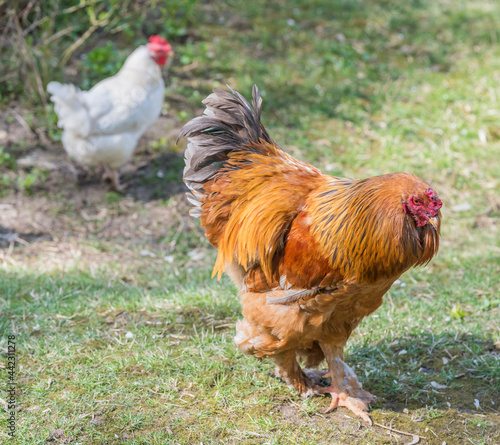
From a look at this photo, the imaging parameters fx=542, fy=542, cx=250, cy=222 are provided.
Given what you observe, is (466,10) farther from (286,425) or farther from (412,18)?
(286,425)

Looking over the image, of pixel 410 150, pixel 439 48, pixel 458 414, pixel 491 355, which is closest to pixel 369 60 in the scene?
pixel 439 48

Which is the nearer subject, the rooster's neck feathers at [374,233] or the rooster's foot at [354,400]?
the rooster's neck feathers at [374,233]

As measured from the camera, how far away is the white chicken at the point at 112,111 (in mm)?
6508

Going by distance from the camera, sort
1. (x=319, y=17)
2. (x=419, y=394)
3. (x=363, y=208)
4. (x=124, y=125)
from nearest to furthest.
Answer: (x=363, y=208) → (x=419, y=394) → (x=124, y=125) → (x=319, y=17)

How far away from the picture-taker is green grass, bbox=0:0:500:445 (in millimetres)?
3578

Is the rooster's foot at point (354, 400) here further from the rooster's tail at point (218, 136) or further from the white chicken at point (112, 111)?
the white chicken at point (112, 111)

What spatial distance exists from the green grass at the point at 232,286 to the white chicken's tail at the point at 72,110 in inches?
36.0

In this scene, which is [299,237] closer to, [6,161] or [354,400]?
[354,400]

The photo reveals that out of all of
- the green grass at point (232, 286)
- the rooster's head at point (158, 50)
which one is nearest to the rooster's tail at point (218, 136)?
the green grass at point (232, 286)

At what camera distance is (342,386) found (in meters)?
3.72

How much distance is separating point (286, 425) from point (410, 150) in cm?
532

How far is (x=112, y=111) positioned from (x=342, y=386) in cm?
456

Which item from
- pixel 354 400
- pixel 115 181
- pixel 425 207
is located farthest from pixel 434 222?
pixel 115 181

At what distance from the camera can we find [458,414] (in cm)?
361
